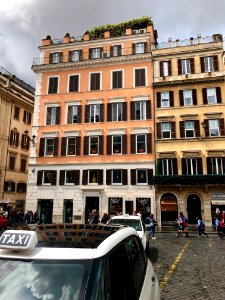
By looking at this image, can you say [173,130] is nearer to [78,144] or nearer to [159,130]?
[159,130]

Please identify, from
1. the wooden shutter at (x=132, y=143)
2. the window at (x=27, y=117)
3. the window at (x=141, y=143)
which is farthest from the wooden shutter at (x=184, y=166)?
the window at (x=27, y=117)

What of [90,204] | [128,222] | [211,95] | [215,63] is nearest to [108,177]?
[90,204]

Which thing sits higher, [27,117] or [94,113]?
[27,117]

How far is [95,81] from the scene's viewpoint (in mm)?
33594

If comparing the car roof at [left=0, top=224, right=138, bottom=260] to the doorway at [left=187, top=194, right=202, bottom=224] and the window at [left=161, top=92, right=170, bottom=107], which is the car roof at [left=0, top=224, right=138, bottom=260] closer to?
the doorway at [left=187, top=194, right=202, bottom=224]

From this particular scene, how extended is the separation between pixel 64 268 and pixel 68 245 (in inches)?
10.3

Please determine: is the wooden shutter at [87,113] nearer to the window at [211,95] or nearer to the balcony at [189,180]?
the balcony at [189,180]

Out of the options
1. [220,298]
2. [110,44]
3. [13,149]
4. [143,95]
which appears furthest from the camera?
[13,149]

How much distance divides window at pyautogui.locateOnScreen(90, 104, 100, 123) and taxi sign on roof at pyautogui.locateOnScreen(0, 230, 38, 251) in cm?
2972

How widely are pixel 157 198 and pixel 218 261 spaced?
58.1 feet

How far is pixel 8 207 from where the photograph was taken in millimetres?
35375

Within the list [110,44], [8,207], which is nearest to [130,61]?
[110,44]

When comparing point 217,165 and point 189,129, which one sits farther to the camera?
point 189,129

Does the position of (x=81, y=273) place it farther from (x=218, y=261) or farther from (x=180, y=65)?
(x=180, y=65)
